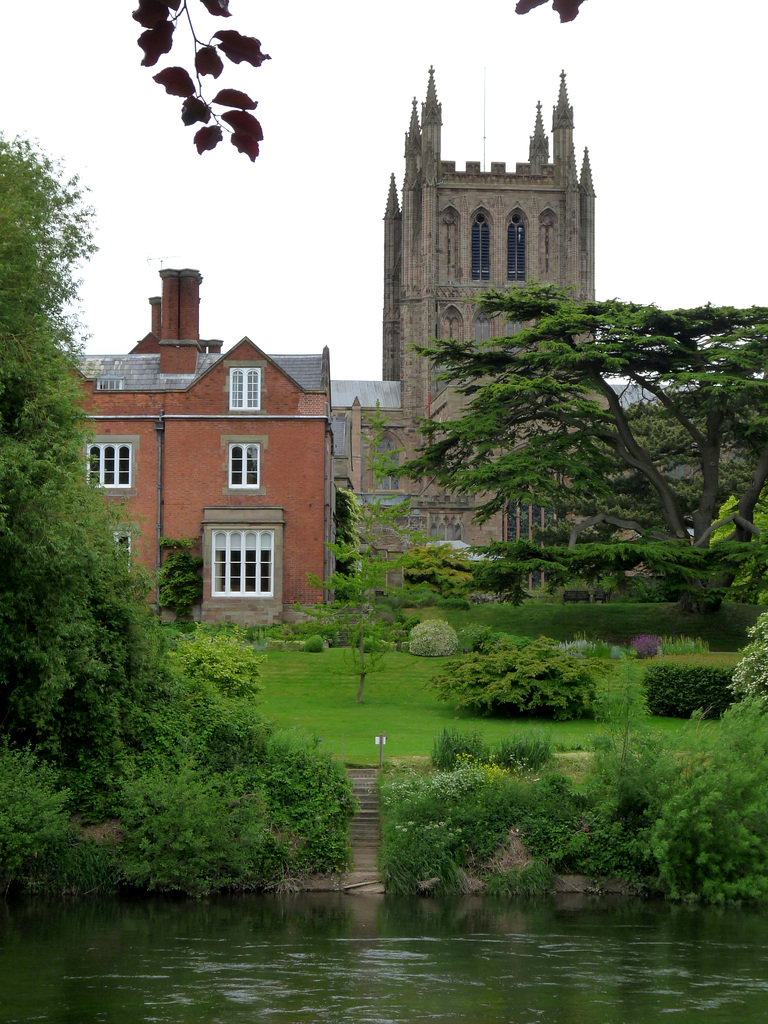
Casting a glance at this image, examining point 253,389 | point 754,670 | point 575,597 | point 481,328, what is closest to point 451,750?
point 754,670

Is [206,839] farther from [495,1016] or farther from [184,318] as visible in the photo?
[184,318]

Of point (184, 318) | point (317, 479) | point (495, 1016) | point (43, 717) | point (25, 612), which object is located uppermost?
point (184, 318)

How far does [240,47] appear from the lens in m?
4.00

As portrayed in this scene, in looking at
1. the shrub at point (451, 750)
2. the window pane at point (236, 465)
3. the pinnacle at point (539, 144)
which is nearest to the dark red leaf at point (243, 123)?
the shrub at point (451, 750)

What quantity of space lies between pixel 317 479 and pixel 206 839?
72.4 ft

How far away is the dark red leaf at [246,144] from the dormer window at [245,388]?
36620 mm

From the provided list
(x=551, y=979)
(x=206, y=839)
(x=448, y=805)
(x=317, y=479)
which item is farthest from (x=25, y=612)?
(x=317, y=479)

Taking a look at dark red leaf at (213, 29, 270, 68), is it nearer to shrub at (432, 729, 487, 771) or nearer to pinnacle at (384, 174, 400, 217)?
shrub at (432, 729, 487, 771)

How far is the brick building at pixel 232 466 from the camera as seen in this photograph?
3975cm

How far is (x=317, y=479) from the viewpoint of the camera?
133 ft

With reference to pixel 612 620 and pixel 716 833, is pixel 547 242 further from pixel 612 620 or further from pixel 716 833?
pixel 716 833

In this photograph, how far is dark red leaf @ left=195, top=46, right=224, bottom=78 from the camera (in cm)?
404

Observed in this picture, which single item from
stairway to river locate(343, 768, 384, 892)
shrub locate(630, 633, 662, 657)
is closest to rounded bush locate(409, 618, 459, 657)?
shrub locate(630, 633, 662, 657)

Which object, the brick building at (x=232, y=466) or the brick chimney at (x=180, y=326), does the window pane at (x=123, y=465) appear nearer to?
the brick building at (x=232, y=466)
